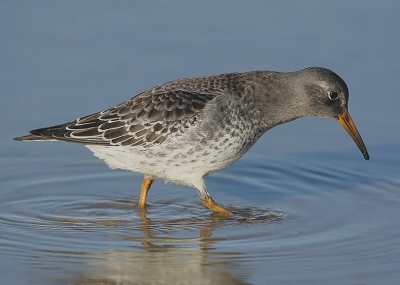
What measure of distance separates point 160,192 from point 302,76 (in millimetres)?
2773

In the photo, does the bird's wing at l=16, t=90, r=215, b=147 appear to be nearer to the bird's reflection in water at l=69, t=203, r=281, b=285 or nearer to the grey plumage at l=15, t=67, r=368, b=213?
the grey plumage at l=15, t=67, r=368, b=213

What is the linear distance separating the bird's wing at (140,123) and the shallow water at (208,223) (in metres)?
1.06

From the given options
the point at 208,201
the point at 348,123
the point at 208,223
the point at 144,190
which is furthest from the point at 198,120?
the point at 348,123

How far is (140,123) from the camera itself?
11.2 m

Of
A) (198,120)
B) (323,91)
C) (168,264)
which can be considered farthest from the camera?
(323,91)

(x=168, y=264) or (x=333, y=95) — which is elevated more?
(x=333, y=95)

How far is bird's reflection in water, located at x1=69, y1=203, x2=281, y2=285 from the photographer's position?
30.3 feet

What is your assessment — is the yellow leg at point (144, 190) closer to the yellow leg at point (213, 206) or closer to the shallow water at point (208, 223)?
the shallow water at point (208, 223)

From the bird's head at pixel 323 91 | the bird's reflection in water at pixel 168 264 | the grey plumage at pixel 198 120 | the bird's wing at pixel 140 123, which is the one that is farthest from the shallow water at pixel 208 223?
the bird's head at pixel 323 91

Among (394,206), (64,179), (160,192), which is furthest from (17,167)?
(394,206)

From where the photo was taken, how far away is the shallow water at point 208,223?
940 cm

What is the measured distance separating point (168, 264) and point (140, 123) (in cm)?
231

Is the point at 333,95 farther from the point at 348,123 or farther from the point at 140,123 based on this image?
the point at 140,123

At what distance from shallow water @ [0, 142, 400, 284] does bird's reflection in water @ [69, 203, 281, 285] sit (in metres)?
0.01
